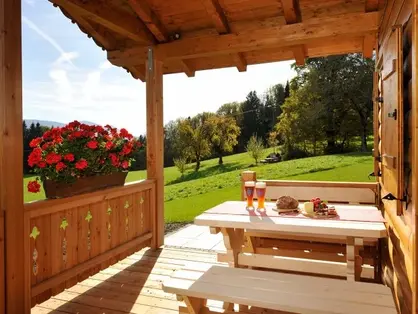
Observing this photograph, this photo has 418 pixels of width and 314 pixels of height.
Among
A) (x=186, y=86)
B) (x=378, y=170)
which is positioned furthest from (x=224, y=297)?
(x=186, y=86)

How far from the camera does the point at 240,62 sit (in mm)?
4258

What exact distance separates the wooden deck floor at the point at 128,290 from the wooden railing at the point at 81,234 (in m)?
0.09

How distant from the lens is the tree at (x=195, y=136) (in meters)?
11.4

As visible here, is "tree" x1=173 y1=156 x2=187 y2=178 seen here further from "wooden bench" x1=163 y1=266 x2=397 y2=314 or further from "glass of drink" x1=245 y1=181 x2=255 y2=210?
"wooden bench" x1=163 y1=266 x2=397 y2=314

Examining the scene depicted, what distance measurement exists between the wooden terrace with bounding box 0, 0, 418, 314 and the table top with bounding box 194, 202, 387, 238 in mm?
13

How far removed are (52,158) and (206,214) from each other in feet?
4.48

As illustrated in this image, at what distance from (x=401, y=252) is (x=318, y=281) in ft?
1.75

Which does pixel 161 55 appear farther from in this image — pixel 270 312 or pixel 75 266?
pixel 270 312

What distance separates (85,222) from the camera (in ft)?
10.2

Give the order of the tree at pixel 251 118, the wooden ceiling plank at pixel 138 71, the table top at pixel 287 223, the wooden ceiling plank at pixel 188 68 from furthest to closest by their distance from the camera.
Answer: the tree at pixel 251 118 < the wooden ceiling plank at pixel 138 71 < the wooden ceiling plank at pixel 188 68 < the table top at pixel 287 223

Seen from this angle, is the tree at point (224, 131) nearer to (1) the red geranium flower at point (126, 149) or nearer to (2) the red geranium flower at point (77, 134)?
(1) the red geranium flower at point (126, 149)

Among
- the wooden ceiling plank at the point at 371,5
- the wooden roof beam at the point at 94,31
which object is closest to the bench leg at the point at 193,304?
the wooden ceiling plank at the point at 371,5

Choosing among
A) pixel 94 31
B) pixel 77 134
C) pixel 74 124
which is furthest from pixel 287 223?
pixel 94 31

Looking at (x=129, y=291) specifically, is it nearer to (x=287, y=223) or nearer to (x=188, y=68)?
(x=287, y=223)
